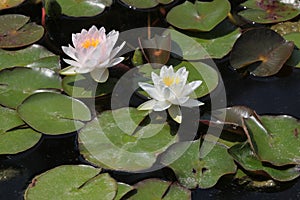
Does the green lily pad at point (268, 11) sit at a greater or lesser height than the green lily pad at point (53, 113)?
greater

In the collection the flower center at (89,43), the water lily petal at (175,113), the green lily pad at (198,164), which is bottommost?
the green lily pad at (198,164)

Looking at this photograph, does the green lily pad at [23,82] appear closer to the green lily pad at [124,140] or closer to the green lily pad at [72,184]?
the green lily pad at [124,140]

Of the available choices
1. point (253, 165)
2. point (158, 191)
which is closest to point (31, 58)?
point (158, 191)

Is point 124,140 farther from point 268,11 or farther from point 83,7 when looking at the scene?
point 268,11

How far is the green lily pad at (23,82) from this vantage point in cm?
225

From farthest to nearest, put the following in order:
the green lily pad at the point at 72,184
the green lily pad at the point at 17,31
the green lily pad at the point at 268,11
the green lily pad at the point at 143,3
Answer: the green lily pad at the point at 143,3
the green lily pad at the point at 268,11
the green lily pad at the point at 17,31
the green lily pad at the point at 72,184

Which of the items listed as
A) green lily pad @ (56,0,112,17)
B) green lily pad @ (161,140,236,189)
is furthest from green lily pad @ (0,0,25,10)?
green lily pad @ (161,140,236,189)

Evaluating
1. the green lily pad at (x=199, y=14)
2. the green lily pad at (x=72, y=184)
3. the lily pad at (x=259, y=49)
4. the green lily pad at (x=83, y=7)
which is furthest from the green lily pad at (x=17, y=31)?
the lily pad at (x=259, y=49)

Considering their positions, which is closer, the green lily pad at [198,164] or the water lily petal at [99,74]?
the green lily pad at [198,164]

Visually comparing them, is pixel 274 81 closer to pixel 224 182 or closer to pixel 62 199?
pixel 224 182

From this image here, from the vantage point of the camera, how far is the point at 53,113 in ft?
7.04

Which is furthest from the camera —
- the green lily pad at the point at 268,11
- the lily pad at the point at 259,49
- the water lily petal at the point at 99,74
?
the green lily pad at the point at 268,11

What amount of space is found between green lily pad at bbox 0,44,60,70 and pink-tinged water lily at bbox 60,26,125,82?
7.5 inches

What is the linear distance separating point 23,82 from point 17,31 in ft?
1.36
